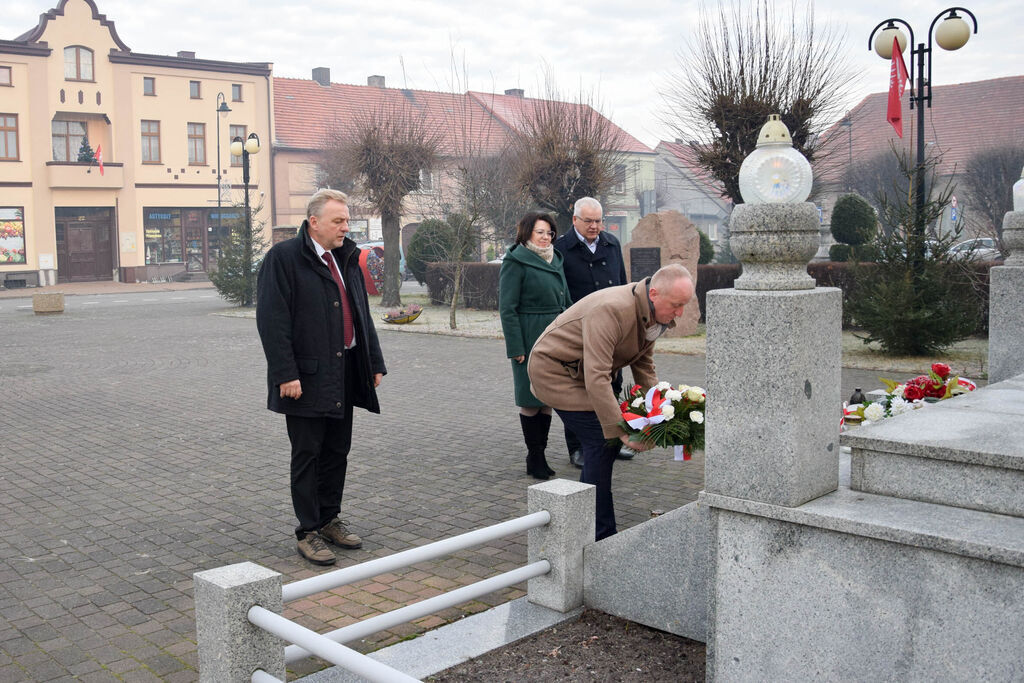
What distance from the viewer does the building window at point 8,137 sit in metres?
40.3

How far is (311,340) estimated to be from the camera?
5293 millimetres

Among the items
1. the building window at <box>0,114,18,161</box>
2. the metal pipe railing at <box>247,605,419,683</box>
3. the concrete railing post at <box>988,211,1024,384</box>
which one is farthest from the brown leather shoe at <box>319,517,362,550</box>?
the building window at <box>0,114,18,161</box>

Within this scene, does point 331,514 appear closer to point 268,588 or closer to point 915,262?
point 268,588

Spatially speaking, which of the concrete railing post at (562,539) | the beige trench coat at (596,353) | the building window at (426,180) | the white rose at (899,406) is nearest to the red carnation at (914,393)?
the white rose at (899,406)

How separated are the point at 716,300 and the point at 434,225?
2389cm

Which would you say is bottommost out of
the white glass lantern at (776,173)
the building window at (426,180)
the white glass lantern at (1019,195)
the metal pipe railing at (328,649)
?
the metal pipe railing at (328,649)

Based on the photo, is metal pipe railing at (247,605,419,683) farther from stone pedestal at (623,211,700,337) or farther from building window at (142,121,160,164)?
building window at (142,121,160,164)

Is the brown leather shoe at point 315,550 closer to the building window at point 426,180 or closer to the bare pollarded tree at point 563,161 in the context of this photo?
the bare pollarded tree at point 563,161

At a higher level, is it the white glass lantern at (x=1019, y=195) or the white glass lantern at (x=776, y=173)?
the white glass lantern at (x=1019, y=195)

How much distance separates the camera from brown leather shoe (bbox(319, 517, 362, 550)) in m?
5.52

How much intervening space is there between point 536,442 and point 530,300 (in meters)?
1.02

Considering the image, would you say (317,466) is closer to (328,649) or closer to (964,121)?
(328,649)

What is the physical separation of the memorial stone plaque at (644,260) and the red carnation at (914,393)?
11418 mm

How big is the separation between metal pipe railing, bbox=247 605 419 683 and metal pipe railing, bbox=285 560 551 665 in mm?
116
